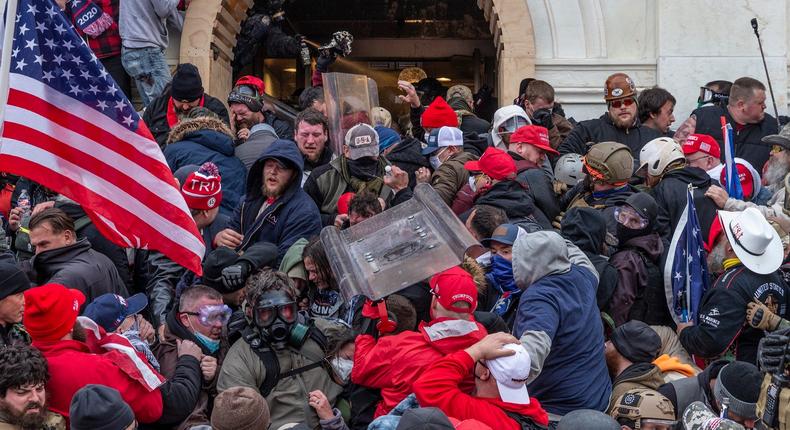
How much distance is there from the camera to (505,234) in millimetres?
8352

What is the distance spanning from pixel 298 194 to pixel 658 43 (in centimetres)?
556

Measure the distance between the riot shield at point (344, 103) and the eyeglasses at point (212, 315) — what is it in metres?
3.29

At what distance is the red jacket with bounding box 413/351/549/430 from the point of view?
22.0ft

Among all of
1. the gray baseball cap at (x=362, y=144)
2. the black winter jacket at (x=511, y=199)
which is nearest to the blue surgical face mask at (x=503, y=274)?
the black winter jacket at (x=511, y=199)

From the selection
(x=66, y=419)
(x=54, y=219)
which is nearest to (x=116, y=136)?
(x=54, y=219)

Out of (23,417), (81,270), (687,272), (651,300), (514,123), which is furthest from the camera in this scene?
(514,123)

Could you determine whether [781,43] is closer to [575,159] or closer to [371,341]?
[575,159]

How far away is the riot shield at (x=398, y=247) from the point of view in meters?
7.66

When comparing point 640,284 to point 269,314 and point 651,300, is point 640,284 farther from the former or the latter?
point 269,314

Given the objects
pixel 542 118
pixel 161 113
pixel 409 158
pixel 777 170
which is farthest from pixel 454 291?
pixel 161 113

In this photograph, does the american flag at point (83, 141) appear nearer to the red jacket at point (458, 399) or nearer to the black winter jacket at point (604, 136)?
the red jacket at point (458, 399)

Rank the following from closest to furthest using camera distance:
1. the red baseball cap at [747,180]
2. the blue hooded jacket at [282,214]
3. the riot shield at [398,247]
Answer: the riot shield at [398,247], the blue hooded jacket at [282,214], the red baseball cap at [747,180]

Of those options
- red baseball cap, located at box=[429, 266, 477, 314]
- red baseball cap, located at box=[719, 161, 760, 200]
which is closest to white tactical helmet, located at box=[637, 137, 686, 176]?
red baseball cap, located at box=[719, 161, 760, 200]

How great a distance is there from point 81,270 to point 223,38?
621 centimetres
